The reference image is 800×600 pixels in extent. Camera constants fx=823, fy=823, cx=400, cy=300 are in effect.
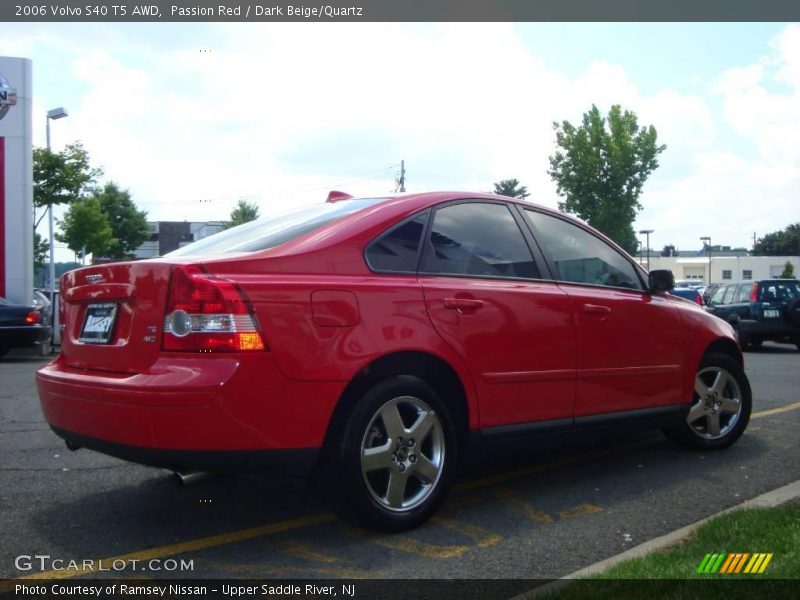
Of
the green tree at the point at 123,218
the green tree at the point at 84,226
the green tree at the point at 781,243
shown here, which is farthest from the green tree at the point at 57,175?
the green tree at the point at 781,243

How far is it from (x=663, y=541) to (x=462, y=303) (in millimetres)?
1457

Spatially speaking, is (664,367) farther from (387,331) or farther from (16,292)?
(16,292)

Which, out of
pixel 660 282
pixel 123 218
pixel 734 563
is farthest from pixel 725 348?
pixel 123 218

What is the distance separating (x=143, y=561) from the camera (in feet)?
11.4

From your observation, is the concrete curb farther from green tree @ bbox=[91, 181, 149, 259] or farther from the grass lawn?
green tree @ bbox=[91, 181, 149, 259]

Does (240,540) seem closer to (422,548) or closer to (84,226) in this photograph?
(422,548)

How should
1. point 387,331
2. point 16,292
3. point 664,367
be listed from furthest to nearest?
point 16,292, point 664,367, point 387,331

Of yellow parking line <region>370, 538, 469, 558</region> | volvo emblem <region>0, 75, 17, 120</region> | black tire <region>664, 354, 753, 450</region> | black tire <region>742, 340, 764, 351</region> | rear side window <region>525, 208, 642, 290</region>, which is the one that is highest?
volvo emblem <region>0, 75, 17, 120</region>

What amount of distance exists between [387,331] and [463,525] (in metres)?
1.07

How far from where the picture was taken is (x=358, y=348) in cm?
370

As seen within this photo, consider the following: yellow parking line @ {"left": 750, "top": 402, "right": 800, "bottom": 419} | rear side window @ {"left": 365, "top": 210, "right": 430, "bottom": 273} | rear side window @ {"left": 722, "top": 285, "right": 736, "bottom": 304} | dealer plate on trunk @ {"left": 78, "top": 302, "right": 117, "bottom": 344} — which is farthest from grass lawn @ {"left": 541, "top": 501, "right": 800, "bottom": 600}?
rear side window @ {"left": 722, "top": 285, "right": 736, "bottom": 304}

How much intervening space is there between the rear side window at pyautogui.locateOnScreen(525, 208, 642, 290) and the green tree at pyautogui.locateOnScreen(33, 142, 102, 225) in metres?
23.1

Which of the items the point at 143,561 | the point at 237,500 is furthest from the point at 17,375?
the point at 143,561

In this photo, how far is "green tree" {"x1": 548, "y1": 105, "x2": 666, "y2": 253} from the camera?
46.1 metres
